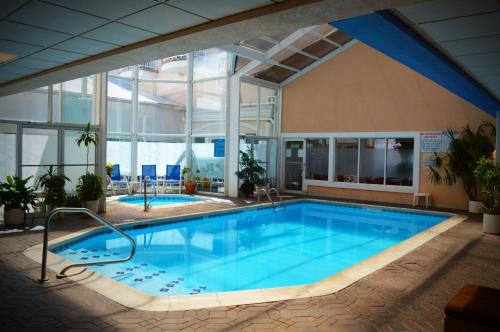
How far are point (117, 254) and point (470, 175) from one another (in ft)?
28.9

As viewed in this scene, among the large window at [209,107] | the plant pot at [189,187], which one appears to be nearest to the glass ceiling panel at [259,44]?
the large window at [209,107]

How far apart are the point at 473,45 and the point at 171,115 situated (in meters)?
11.5

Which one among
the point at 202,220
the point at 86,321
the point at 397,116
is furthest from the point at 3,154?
the point at 397,116

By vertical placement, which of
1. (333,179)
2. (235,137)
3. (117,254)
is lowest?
(117,254)

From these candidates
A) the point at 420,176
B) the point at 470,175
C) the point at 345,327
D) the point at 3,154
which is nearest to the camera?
the point at 345,327

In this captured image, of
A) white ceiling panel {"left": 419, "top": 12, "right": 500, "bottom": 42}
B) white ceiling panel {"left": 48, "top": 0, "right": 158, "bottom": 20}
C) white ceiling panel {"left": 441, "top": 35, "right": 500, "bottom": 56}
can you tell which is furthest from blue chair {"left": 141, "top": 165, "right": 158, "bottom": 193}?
white ceiling panel {"left": 419, "top": 12, "right": 500, "bottom": 42}

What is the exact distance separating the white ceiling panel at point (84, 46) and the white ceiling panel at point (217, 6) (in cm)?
154

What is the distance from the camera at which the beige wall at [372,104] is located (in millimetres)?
11039

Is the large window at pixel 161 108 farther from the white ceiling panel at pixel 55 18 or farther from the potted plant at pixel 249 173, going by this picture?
the white ceiling panel at pixel 55 18

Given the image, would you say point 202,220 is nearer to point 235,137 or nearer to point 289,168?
point 235,137

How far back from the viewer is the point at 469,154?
33.9 feet

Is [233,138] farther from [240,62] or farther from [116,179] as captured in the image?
[116,179]

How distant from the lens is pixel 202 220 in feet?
30.9

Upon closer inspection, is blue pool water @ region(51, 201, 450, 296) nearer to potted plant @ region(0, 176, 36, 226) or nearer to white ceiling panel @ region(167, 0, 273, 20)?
potted plant @ region(0, 176, 36, 226)
